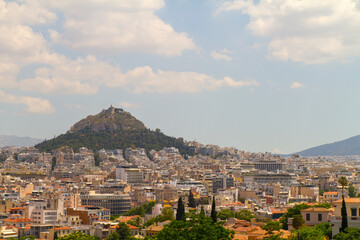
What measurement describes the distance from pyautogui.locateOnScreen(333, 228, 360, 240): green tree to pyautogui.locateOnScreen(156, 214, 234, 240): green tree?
6.04m

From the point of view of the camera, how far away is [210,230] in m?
43.8

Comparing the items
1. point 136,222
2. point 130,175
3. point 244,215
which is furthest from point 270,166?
point 136,222

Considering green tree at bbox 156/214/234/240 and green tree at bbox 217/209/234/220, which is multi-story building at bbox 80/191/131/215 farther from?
green tree at bbox 156/214/234/240

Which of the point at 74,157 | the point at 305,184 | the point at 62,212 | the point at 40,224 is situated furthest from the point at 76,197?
the point at 74,157

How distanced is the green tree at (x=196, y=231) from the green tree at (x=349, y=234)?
6041 millimetres

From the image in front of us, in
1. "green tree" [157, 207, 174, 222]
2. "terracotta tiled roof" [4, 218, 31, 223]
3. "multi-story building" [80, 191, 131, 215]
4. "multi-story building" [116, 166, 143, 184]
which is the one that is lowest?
"terracotta tiled roof" [4, 218, 31, 223]

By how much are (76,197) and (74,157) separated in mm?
82244

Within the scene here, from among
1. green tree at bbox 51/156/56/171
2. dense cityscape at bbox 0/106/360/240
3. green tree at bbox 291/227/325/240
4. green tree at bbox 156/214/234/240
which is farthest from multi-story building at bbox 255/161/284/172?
green tree at bbox 156/214/234/240

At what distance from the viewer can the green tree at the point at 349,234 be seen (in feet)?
140

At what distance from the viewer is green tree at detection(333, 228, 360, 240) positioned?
4259cm

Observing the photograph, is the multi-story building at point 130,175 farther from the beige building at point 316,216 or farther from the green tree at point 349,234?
the green tree at point 349,234

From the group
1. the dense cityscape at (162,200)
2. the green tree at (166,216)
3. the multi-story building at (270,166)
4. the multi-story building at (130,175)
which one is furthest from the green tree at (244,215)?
the multi-story building at (270,166)

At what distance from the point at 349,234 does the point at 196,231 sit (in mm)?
8176

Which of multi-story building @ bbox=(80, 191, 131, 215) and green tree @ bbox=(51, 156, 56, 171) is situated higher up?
green tree @ bbox=(51, 156, 56, 171)
